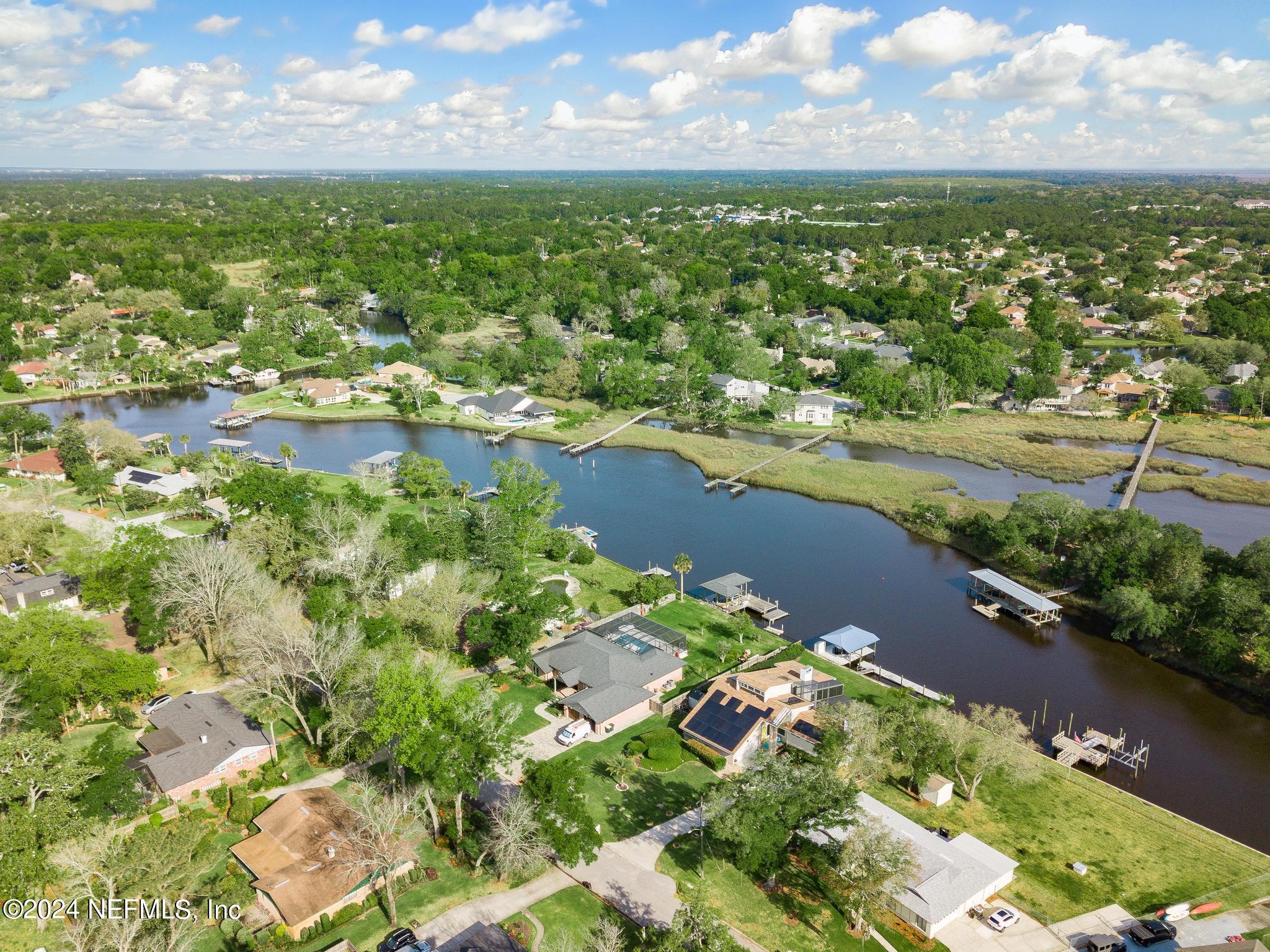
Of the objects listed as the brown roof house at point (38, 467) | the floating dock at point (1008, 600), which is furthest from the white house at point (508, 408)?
the floating dock at point (1008, 600)

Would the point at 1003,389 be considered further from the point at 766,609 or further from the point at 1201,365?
the point at 766,609

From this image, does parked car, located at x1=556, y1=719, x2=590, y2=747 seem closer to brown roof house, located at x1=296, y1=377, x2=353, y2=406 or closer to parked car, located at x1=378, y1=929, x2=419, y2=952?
parked car, located at x1=378, y1=929, x2=419, y2=952

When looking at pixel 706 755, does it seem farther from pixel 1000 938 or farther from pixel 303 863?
pixel 303 863

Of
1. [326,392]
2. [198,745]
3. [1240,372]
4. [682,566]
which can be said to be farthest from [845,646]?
[1240,372]

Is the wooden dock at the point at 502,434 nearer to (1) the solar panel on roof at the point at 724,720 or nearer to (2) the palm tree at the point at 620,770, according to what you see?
(1) the solar panel on roof at the point at 724,720

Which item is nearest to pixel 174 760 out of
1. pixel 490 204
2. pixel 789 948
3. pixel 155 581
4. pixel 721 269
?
pixel 155 581
